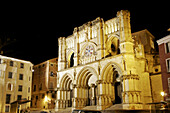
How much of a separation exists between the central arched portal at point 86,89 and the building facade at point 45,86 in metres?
13.2

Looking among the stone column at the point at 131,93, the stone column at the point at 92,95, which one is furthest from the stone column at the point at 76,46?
the stone column at the point at 131,93

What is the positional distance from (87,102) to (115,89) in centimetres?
697

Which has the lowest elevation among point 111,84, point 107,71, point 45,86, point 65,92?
point 65,92

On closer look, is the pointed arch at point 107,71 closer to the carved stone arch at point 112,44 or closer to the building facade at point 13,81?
the carved stone arch at point 112,44

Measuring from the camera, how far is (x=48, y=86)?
52.3 metres

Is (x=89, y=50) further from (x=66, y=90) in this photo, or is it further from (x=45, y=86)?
(x=45, y=86)

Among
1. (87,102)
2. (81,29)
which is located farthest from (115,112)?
(81,29)

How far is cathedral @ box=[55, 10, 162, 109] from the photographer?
1283 inches

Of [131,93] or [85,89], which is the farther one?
[85,89]

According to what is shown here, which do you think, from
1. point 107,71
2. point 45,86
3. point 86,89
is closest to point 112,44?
point 107,71

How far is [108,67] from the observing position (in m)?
35.4

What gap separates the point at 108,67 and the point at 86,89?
318 inches

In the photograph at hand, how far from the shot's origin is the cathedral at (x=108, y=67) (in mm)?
32594

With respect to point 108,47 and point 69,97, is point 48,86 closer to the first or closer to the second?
point 69,97
